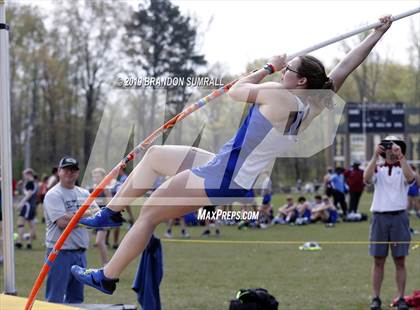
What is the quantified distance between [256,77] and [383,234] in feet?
11.6

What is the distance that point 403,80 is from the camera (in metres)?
38.0

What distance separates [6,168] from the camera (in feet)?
18.9

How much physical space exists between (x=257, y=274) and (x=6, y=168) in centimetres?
520

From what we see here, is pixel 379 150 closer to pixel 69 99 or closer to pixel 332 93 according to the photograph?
pixel 332 93

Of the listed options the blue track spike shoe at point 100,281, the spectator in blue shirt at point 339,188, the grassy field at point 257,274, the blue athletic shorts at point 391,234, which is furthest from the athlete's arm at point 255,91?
the spectator in blue shirt at point 339,188

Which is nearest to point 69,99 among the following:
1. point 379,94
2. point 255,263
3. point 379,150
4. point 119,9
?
point 119,9

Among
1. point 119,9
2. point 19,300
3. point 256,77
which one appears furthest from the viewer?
point 119,9

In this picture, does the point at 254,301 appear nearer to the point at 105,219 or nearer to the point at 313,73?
the point at 105,219

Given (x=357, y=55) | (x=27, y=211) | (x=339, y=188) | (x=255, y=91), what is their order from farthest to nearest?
1. (x=339, y=188)
2. (x=27, y=211)
3. (x=357, y=55)
4. (x=255, y=91)

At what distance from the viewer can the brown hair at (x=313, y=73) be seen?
4445 millimetres

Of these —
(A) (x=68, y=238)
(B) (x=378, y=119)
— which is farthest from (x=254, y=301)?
(B) (x=378, y=119)

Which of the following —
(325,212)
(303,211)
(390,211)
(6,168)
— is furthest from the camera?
(303,211)

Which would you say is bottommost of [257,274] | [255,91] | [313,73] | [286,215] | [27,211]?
[286,215]

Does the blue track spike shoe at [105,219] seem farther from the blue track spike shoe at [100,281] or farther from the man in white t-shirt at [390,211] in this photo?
the man in white t-shirt at [390,211]
